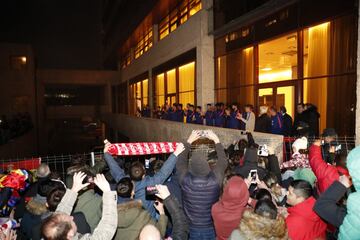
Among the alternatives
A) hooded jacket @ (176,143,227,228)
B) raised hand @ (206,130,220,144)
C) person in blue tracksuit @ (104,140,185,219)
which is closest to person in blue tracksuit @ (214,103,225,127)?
raised hand @ (206,130,220,144)

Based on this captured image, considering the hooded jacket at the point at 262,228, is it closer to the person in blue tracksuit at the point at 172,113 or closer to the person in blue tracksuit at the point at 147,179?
the person in blue tracksuit at the point at 147,179

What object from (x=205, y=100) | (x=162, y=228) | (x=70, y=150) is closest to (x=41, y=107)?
(x=70, y=150)

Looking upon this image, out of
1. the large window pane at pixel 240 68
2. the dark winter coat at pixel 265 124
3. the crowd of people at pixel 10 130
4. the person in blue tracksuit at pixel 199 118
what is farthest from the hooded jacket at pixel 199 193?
the crowd of people at pixel 10 130

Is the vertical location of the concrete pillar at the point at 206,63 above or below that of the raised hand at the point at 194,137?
above

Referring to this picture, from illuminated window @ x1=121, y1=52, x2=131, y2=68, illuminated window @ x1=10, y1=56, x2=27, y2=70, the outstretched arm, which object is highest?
illuminated window @ x1=121, y1=52, x2=131, y2=68

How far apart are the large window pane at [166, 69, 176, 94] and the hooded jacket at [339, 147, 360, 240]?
1875 centimetres

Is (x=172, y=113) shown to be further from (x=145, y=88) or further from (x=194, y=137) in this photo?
(x=145, y=88)

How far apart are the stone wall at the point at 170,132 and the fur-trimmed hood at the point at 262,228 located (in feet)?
14.0

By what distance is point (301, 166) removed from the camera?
498 cm

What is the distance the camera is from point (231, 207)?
3299 mm

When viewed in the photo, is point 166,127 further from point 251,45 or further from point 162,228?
point 162,228

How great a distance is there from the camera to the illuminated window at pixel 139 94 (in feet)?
93.3

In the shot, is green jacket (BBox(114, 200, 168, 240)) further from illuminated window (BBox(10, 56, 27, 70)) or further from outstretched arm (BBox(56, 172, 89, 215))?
illuminated window (BBox(10, 56, 27, 70))

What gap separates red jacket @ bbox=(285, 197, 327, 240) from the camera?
3.06 m
